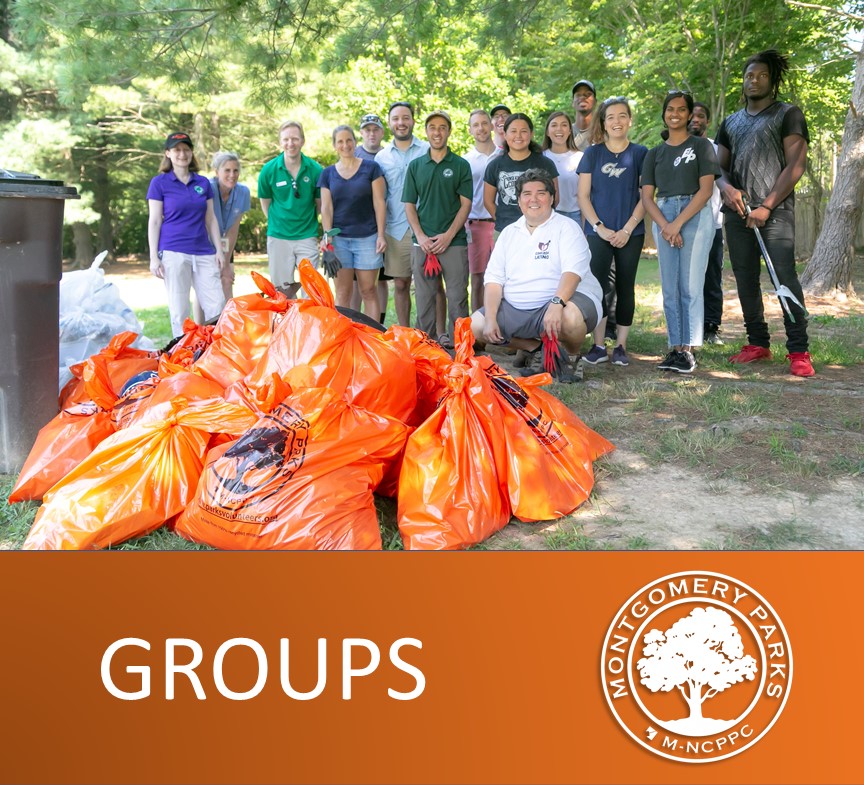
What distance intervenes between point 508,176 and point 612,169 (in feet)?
2.19

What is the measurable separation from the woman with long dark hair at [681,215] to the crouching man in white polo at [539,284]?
58 cm

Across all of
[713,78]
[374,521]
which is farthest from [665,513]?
[713,78]

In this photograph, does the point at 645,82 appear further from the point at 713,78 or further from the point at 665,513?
the point at 665,513

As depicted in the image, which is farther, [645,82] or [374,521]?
[645,82]

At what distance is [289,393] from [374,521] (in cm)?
53

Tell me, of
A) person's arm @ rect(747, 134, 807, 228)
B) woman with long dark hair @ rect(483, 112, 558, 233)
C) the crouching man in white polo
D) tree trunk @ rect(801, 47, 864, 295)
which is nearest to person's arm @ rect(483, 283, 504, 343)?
the crouching man in white polo

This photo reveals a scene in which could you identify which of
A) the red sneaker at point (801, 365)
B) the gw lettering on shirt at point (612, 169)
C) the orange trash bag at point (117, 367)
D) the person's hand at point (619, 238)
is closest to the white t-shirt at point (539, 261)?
the person's hand at point (619, 238)

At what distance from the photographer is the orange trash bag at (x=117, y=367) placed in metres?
3.80

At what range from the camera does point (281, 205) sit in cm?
585

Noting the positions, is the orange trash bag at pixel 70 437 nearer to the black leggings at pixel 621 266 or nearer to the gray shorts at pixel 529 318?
the gray shorts at pixel 529 318

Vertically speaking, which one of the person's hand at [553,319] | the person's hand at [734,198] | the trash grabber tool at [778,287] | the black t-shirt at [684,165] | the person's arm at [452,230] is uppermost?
the black t-shirt at [684,165]

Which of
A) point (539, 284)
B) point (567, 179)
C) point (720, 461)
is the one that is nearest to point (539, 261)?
point (539, 284)

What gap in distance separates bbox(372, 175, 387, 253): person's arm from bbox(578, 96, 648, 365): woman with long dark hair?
137 centimetres

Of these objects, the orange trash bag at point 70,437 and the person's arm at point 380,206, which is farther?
the person's arm at point 380,206
